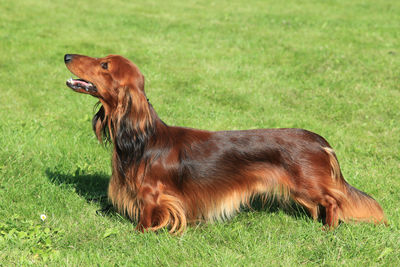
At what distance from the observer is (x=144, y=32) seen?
1141cm

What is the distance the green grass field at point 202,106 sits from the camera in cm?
360

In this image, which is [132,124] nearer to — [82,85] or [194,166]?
[82,85]

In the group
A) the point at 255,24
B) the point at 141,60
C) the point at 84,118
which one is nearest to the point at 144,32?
the point at 141,60

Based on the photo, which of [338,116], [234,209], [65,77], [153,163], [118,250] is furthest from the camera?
[65,77]

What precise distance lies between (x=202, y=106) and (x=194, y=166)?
3.45 meters

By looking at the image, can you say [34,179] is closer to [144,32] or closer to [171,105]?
[171,105]

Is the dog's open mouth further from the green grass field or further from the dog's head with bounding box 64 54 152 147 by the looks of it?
the green grass field

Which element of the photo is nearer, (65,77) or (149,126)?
(149,126)

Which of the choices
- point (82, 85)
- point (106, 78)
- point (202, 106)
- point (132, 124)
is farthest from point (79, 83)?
point (202, 106)

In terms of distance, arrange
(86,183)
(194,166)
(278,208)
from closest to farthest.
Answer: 1. (194,166)
2. (278,208)
3. (86,183)

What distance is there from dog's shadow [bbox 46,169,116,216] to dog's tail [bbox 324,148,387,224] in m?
2.09

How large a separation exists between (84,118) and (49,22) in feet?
19.9

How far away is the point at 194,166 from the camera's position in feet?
13.0

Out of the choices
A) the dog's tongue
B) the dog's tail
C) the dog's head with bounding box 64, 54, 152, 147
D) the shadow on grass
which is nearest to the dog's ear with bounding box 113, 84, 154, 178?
the dog's head with bounding box 64, 54, 152, 147
